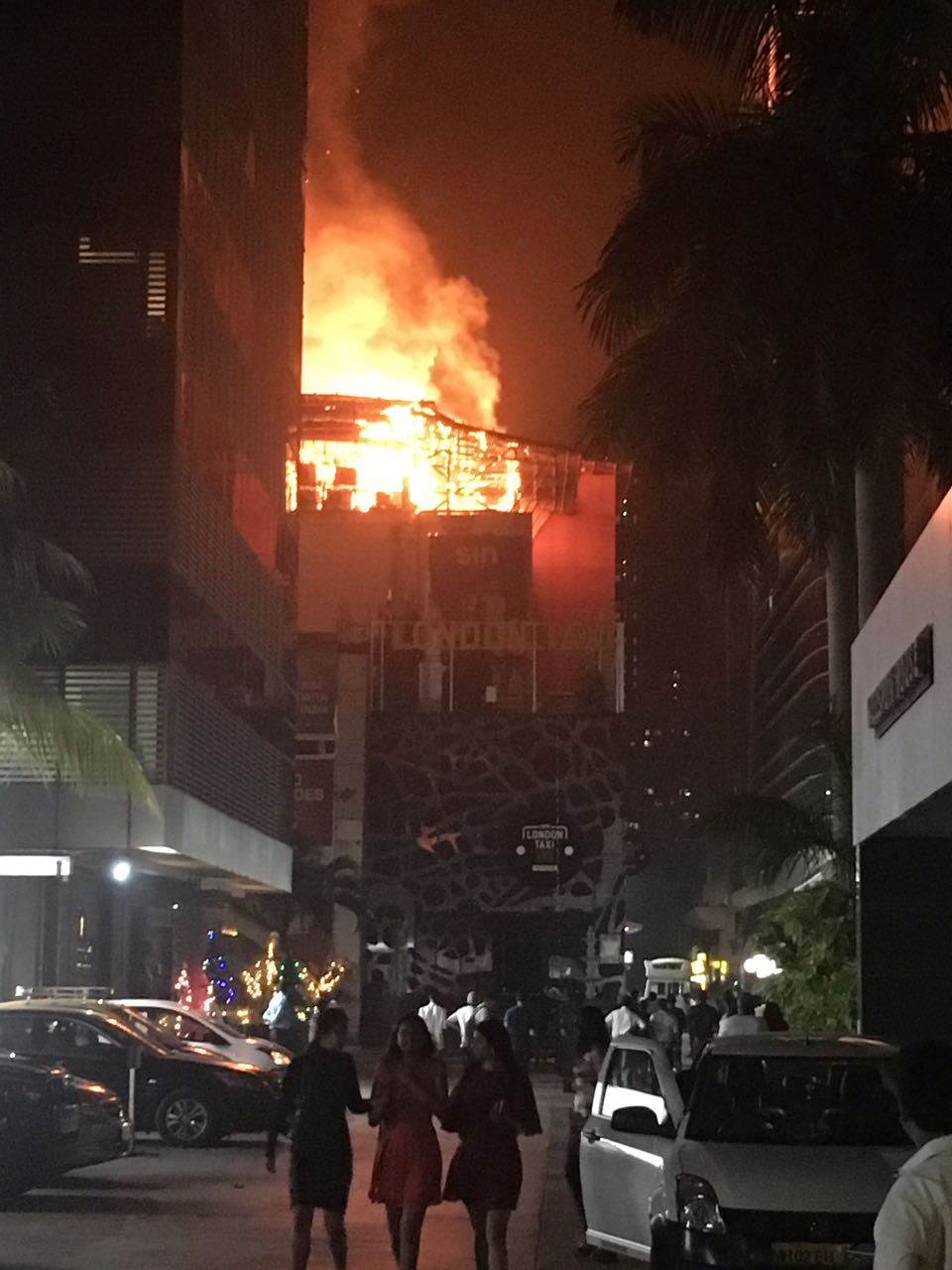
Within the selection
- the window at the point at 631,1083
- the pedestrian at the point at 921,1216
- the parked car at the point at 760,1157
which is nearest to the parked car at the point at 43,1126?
the window at the point at 631,1083

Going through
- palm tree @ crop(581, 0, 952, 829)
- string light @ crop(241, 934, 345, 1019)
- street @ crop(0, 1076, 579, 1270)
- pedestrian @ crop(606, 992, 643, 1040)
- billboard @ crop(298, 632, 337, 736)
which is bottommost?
street @ crop(0, 1076, 579, 1270)

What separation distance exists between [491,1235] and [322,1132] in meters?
1.12

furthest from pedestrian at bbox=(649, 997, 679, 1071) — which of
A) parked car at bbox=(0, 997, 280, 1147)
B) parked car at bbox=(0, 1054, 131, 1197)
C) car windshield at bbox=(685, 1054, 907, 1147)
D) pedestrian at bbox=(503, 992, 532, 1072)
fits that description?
car windshield at bbox=(685, 1054, 907, 1147)

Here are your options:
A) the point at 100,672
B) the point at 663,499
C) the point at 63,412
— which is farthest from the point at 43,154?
the point at 663,499

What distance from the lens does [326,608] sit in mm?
94312

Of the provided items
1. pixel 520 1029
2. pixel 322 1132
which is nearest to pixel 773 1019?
pixel 322 1132

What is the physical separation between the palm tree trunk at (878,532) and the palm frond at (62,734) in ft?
27.5

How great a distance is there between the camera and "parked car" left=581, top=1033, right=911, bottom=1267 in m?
9.75

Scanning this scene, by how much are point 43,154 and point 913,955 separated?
72.5 ft

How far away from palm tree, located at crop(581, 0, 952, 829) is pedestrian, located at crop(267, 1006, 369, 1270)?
27.3ft

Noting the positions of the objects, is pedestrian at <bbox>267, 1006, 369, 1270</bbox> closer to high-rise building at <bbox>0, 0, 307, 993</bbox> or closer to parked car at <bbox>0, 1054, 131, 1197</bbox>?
parked car at <bbox>0, 1054, 131, 1197</bbox>

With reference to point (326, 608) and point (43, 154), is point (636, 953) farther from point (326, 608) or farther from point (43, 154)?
point (43, 154)

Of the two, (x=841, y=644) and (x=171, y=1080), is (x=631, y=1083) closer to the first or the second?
(x=171, y=1080)

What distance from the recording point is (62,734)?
914 inches
